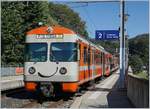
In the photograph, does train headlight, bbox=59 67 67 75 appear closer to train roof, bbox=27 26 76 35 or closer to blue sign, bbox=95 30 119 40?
train roof, bbox=27 26 76 35

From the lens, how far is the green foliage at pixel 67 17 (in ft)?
400

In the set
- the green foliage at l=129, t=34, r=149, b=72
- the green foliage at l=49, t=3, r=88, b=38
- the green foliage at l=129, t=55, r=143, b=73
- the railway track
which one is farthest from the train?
the green foliage at l=49, t=3, r=88, b=38

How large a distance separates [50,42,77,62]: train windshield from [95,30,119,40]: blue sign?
1927 centimetres

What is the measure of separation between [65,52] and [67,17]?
4229 inches

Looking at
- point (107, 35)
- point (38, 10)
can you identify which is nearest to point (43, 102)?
point (107, 35)

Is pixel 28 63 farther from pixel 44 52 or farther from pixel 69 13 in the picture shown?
pixel 69 13

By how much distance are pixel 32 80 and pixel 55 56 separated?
4.57ft

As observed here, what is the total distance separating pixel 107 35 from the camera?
4516cm

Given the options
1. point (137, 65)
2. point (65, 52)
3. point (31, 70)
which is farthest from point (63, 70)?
point (137, 65)

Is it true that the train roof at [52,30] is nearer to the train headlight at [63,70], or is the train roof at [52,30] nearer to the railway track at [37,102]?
the train headlight at [63,70]

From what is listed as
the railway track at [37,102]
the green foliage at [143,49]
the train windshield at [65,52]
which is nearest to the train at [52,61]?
the train windshield at [65,52]

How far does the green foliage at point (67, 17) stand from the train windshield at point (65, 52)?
→ 99031mm

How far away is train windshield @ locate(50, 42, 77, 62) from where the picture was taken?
Result: 20969 millimetres

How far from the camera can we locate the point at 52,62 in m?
21.1
